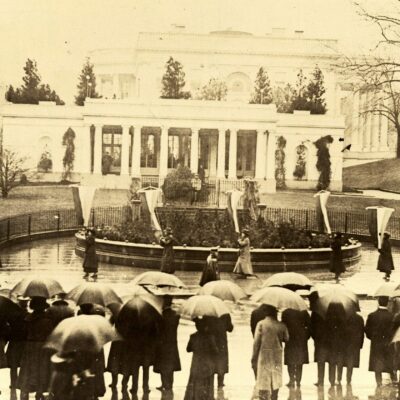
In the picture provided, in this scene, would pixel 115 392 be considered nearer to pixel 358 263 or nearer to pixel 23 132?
pixel 358 263

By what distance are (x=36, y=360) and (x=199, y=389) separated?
193 cm

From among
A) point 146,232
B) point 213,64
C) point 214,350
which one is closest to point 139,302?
point 214,350

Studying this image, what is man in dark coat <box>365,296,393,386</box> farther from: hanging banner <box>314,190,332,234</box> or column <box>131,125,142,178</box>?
column <box>131,125,142,178</box>

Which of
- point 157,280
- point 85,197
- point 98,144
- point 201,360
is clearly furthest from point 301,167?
point 201,360

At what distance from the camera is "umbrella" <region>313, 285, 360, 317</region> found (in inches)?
365

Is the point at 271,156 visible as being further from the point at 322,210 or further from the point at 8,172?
→ the point at 8,172

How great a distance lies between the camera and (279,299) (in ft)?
28.2

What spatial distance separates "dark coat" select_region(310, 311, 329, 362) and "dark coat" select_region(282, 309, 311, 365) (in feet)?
0.45

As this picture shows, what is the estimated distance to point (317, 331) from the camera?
9461 mm

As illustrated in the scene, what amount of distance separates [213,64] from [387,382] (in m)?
36.9

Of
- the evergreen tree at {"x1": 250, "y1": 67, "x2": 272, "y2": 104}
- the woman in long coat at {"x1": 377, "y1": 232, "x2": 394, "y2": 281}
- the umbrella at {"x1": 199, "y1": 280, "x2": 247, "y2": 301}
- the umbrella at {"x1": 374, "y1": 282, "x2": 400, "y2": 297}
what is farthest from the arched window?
the umbrella at {"x1": 199, "y1": 280, "x2": 247, "y2": 301}

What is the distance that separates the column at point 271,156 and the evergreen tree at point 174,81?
213 inches

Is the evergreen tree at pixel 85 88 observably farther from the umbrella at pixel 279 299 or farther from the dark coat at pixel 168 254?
the umbrella at pixel 279 299

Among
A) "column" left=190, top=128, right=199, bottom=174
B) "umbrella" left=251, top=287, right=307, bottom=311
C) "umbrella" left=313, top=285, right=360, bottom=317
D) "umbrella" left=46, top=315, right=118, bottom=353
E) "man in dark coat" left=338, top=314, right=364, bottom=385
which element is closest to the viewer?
"umbrella" left=46, top=315, right=118, bottom=353
